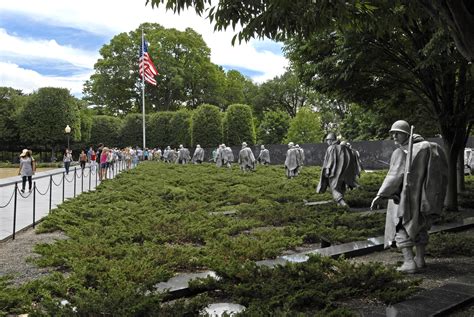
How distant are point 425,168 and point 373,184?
40.5ft

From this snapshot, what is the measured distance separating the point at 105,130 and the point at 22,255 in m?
54.8

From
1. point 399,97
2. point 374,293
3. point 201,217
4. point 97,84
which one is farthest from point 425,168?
point 97,84

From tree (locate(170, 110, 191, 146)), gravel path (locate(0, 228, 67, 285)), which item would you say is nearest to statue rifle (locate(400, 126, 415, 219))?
gravel path (locate(0, 228, 67, 285))

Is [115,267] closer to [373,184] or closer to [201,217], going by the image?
[201,217]

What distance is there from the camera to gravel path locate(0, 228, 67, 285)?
645cm

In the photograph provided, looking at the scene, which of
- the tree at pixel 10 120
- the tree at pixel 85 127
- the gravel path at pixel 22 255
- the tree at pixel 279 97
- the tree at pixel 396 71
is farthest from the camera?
the tree at pixel 279 97

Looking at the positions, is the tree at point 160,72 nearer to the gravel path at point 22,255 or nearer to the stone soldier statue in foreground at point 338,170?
the stone soldier statue in foreground at point 338,170

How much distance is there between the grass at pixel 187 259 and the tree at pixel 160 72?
4699 centimetres

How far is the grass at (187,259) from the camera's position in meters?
4.66

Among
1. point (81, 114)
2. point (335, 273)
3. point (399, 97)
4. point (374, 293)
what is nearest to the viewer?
point (374, 293)

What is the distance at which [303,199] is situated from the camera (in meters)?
14.4

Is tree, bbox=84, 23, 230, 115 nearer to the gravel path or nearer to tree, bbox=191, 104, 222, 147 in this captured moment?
tree, bbox=191, 104, 222, 147

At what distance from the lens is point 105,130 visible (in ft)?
199

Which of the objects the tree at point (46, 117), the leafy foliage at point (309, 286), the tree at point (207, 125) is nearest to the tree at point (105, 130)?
the tree at point (46, 117)
